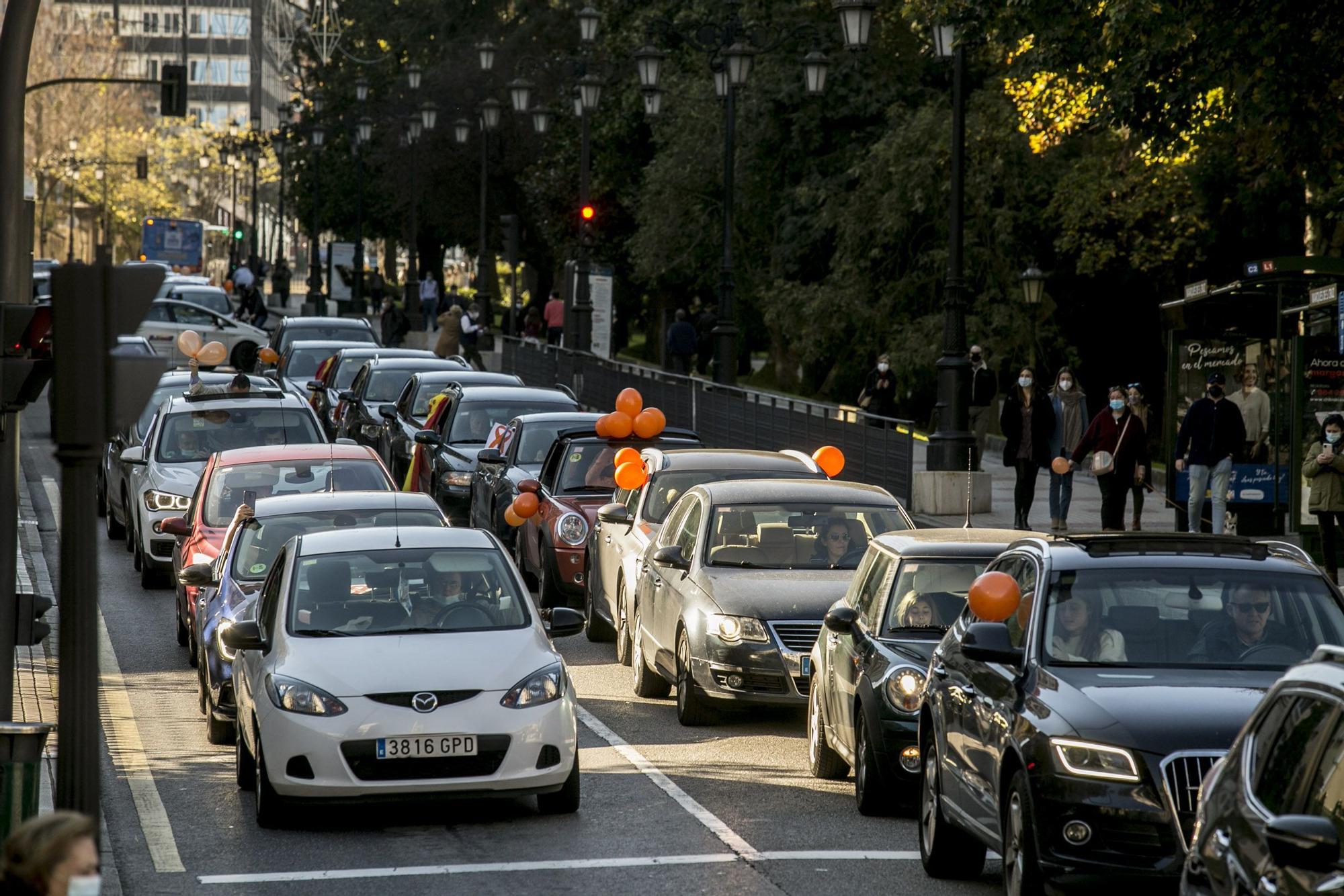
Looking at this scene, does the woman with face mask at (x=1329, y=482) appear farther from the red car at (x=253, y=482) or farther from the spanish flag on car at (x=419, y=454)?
the spanish flag on car at (x=419, y=454)

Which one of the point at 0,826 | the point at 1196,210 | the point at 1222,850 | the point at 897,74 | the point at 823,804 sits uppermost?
the point at 897,74

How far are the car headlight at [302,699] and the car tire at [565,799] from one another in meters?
1.23

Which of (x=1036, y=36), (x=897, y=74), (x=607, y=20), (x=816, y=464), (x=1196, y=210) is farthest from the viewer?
(x=607, y=20)

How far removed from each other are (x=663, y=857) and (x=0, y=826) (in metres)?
3.30

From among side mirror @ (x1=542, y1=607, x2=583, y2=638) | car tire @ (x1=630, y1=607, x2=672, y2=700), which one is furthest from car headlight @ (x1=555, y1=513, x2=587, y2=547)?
side mirror @ (x1=542, y1=607, x2=583, y2=638)

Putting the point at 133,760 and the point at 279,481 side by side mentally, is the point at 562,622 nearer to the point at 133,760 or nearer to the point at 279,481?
the point at 133,760

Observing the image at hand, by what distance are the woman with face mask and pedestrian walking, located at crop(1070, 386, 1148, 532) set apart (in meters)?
2.62

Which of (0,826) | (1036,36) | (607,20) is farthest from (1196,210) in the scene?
(0,826)

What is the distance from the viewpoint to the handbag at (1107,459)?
2280 cm

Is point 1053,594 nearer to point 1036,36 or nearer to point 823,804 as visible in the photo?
point 823,804

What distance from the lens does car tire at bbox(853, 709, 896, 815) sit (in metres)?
11.1

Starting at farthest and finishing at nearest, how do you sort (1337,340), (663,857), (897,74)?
(897,74) < (1337,340) < (663,857)

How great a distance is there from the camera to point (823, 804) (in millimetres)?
11602

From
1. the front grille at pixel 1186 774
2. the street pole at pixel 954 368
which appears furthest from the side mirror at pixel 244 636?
the street pole at pixel 954 368
